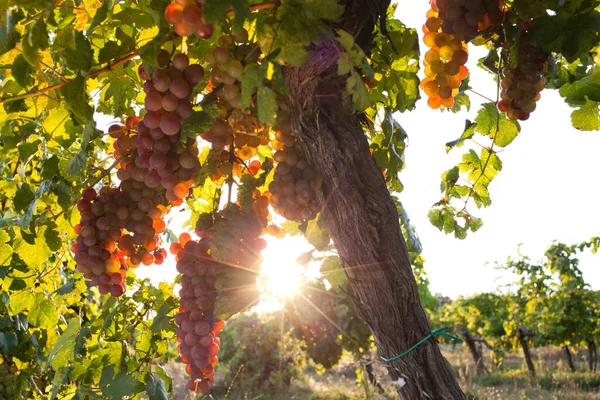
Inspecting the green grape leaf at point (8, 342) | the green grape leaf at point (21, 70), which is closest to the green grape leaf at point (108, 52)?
the green grape leaf at point (21, 70)

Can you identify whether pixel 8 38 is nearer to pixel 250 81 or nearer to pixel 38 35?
pixel 38 35

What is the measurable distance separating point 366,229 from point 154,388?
3.19 feet

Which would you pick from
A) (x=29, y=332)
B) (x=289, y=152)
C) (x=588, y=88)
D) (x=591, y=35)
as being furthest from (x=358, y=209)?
(x=29, y=332)

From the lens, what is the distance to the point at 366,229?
53.3 inches

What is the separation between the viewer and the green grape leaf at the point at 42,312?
2.21 meters

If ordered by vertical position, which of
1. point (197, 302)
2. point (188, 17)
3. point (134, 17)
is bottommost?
point (197, 302)

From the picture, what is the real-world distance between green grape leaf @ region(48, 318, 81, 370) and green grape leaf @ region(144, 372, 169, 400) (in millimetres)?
401

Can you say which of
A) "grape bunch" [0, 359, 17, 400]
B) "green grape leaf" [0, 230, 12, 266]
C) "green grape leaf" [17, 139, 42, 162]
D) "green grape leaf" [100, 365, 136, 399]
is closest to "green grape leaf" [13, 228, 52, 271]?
"green grape leaf" [0, 230, 12, 266]

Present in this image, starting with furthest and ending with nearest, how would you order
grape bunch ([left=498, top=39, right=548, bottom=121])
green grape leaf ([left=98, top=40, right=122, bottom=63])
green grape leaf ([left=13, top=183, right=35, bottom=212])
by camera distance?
green grape leaf ([left=13, top=183, right=35, bottom=212]) < grape bunch ([left=498, top=39, right=548, bottom=121]) < green grape leaf ([left=98, top=40, right=122, bottom=63])

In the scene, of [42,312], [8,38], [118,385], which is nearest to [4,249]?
[42,312]

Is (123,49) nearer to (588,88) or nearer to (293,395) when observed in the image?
(588,88)

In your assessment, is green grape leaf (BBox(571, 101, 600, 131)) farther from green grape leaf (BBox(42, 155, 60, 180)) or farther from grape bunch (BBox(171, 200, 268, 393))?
green grape leaf (BBox(42, 155, 60, 180))

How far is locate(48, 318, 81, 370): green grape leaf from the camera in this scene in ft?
6.43

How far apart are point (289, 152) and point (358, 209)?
0.29m
